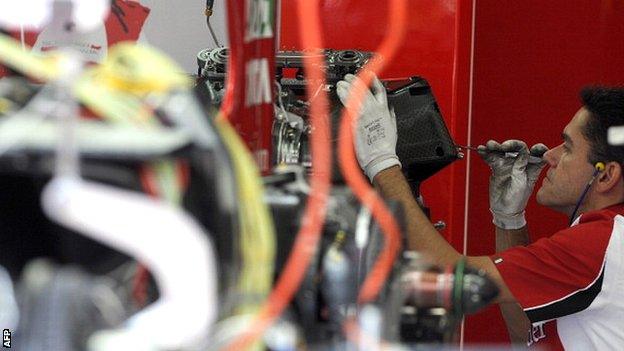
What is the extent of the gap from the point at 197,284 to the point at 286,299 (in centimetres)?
9

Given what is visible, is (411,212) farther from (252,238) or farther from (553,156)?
(252,238)

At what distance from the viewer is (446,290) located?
0.83 meters

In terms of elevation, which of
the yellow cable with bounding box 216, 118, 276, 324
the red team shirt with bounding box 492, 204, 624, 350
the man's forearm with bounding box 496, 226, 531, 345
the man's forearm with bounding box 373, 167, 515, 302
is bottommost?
the man's forearm with bounding box 496, 226, 531, 345

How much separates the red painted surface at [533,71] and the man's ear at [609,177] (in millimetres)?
873

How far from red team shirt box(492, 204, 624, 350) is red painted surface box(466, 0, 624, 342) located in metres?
1.01

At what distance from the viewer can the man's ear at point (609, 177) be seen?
2.18m

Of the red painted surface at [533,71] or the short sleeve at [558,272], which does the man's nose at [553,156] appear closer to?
the short sleeve at [558,272]

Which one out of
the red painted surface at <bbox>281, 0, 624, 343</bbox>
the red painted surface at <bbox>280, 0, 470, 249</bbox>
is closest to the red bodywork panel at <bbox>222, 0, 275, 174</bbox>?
the red painted surface at <bbox>280, 0, 470, 249</bbox>

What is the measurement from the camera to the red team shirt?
2031 millimetres

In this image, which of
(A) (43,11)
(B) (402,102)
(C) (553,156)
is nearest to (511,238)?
(C) (553,156)

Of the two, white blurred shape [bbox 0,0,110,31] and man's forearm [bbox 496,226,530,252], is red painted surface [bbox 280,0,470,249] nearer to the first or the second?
man's forearm [bbox 496,226,530,252]

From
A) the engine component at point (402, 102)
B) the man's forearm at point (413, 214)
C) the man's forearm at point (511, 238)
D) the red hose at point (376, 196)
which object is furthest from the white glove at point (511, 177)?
the red hose at point (376, 196)

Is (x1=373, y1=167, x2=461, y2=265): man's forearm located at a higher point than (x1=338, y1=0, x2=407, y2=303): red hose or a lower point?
lower

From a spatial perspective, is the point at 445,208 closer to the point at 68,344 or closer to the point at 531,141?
the point at 531,141
